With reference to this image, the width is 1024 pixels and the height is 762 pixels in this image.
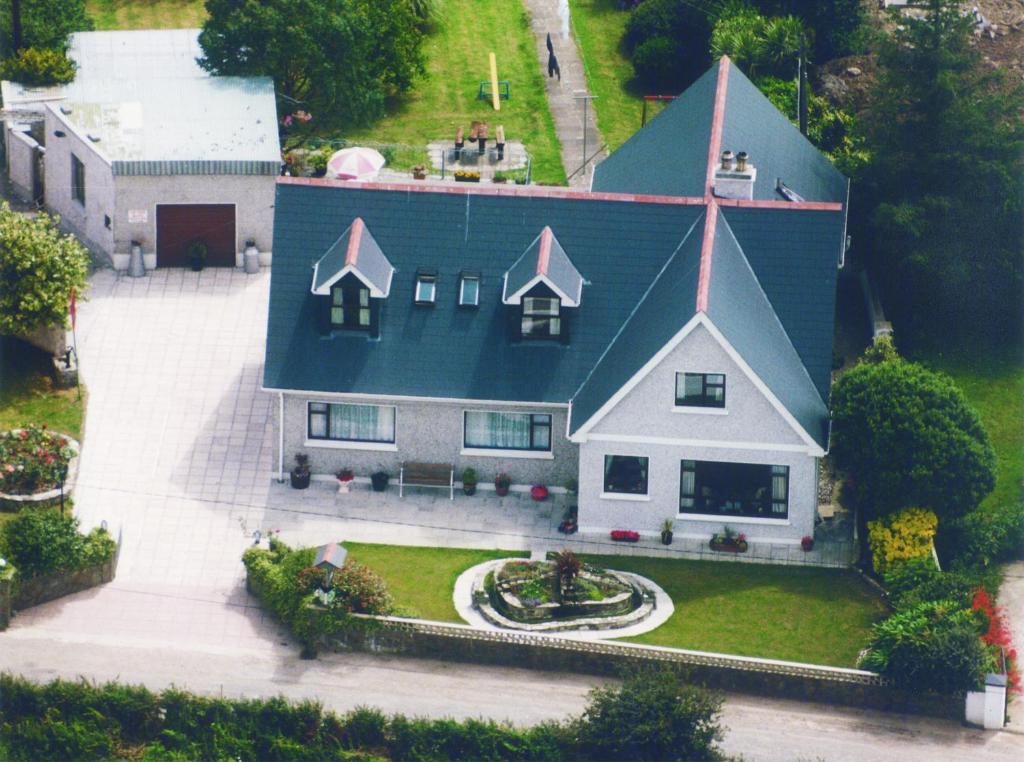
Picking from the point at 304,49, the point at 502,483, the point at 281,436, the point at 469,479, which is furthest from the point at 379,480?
the point at 304,49

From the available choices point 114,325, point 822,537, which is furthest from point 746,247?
point 114,325

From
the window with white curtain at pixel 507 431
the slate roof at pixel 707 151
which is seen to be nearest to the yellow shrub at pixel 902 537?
the window with white curtain at pixel 507 431

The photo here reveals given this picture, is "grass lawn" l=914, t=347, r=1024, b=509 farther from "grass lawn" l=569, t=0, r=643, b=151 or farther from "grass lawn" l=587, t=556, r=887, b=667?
"grass lawn" l=569, t=0, r=643, b=151

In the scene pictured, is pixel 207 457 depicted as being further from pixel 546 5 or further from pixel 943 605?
pixel 546 5

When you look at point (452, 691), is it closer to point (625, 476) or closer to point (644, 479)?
point (625, 476)

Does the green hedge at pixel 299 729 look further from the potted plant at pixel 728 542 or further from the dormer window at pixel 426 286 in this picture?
the dormer window at pixel 426 286
